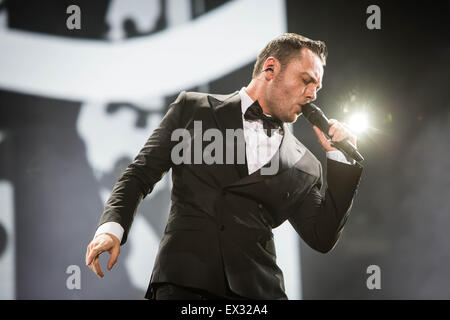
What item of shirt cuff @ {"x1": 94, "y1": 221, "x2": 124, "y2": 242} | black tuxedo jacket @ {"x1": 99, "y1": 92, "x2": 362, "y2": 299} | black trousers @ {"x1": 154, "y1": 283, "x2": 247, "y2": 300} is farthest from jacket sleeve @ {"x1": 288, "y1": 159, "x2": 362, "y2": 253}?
shirt cuff @ {"x1": 94, "y1": 221, "x2": 124, "y2": 242}

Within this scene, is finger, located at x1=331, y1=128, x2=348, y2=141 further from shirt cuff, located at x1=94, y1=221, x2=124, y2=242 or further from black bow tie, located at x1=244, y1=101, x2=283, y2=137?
shirt cuff, located at x1=94, y1=221, x2=124, y2=242

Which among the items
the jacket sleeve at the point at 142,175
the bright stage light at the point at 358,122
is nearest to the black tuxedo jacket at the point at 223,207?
the jacket sleeve at the point at 142,175

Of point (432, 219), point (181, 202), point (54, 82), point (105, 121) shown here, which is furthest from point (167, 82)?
point (432, 219)

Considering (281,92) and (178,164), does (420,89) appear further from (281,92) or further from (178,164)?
Answer: (178,164)

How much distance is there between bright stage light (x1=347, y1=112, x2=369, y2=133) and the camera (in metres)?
2.23

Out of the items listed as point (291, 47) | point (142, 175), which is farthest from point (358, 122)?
point (142, 175)

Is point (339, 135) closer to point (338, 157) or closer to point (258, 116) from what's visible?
point (338, 157)

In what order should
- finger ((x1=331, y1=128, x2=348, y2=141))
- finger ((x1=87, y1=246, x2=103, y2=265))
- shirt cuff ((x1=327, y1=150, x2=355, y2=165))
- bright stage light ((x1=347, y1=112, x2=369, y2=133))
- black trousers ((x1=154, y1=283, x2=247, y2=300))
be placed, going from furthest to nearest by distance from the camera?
1. bright stage light ((x1=347, y1=112, x2=369, y2=133))
2. shirt cuff ((x1=327, y1=150, x2=355, y2=165))
3. finger ((x1=331, y1=128, x2=348, y2=141))
4. black trousers ((x1=154, y1=283, x2=247, y2=300))
5. finger ((x1=87, y1=246, x2=103, y2=265))

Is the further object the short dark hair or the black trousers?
the short dark hair

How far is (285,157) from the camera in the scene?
1254 mm

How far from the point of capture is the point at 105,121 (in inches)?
90.6

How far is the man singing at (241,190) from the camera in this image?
1.07 m

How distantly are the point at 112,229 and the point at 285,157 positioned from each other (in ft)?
1.74

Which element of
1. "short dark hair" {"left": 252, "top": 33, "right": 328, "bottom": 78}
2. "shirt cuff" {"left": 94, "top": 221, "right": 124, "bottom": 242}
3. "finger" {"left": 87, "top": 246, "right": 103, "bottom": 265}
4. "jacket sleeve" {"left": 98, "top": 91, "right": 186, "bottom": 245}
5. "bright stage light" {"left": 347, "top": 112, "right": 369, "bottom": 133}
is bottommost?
"finger" {"left": 87, "top": 246, "right": 103, "bottom": 265}
